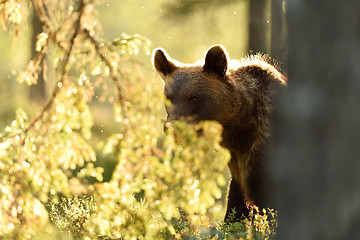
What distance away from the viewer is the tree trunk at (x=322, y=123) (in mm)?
2375

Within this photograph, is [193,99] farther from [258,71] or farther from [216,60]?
[258,71]

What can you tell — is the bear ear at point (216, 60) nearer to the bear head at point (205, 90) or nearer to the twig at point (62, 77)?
the bear head at point (205, 90)

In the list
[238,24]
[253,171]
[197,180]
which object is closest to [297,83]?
[197,180]

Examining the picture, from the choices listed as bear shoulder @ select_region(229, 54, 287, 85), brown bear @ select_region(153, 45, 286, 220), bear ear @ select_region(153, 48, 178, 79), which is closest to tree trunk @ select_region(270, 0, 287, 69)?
bear shoulder @ select_region(229, 54, 287, 85)

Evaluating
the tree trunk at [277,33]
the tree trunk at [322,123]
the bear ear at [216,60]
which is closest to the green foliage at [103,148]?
the tree trunk at [322,123]

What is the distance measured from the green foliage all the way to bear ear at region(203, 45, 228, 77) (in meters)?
1.35

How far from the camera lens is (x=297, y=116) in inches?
95.0

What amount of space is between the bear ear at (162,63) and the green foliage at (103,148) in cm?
139

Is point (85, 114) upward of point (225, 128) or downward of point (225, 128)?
downward

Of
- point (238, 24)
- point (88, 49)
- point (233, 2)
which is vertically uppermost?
point (238, 24)

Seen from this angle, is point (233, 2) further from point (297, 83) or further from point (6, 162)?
point (297, 83)

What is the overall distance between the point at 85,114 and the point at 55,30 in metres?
0.79

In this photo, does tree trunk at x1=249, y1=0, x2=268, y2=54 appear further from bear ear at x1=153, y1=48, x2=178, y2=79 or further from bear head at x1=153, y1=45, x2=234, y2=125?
bear head at x1=153, y1=45, x2=234, y2=125

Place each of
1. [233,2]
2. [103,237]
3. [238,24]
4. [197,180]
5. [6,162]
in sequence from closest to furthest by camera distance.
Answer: [197,180] → [6,162] → [103,237] → [233,2] → [238,24]
